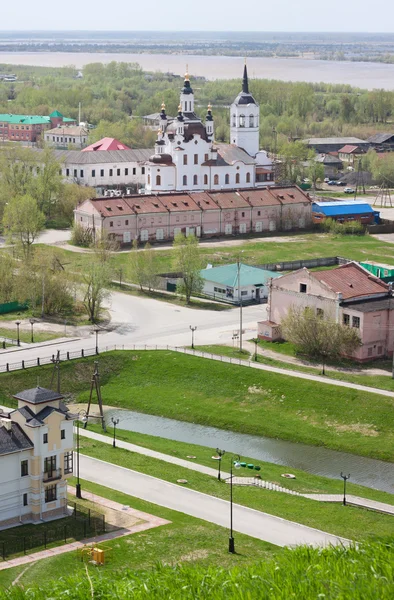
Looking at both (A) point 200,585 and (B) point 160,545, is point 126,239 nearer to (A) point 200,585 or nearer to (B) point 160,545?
(B) point 160,545

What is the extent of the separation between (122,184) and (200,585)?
88.0 meters

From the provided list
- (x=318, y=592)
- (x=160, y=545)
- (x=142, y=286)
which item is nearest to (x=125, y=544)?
(x=160, y=545)

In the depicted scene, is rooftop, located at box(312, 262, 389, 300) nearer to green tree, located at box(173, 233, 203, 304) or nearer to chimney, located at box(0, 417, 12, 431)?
green tree, located at box(173, 233, 203, 304)

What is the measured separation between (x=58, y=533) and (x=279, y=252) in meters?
51.2

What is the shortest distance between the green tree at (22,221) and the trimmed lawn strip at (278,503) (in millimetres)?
39007

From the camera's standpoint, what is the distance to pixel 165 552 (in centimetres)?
3906

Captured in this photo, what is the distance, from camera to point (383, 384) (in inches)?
2276

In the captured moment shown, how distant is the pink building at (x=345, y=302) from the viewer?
203 ft

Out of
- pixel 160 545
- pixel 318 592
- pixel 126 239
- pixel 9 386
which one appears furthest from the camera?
pixel 126 239

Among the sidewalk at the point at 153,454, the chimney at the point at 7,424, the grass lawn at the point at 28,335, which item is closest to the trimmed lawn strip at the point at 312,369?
the grass lawn at the point at 28,335

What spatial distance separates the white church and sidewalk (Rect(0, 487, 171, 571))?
64.3 meters

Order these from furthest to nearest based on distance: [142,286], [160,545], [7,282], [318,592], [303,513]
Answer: [142,286] < [7,282] < [303,513] < [160,545] < [318,592]

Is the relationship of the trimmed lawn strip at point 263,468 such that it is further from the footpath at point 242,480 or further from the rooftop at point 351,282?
the rooftop at point 351,282

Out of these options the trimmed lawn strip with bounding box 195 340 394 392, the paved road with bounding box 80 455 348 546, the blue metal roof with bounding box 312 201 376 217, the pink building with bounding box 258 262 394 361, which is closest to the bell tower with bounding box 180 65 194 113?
the blue metal roof with bounding box 312 201 376 217
